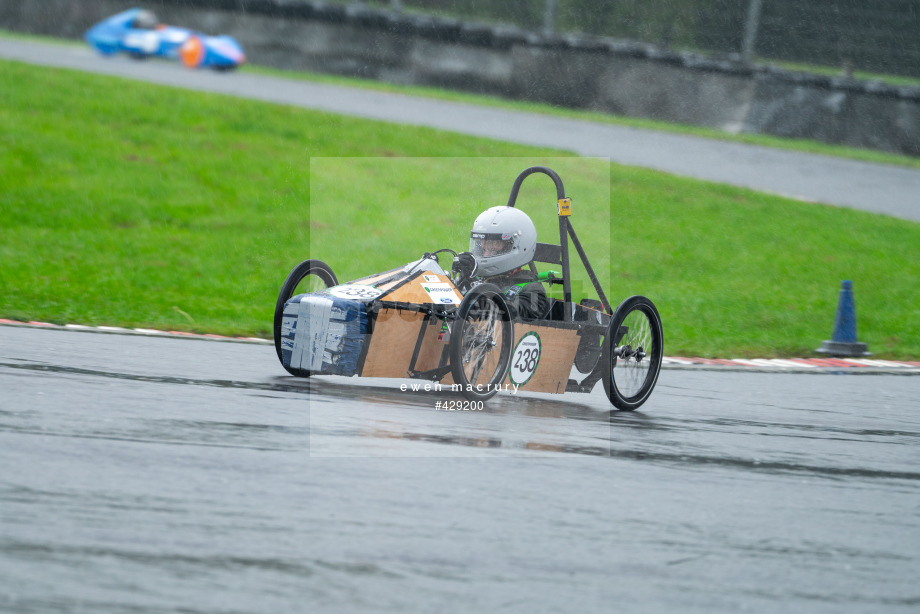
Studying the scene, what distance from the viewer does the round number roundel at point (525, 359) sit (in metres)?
7.29

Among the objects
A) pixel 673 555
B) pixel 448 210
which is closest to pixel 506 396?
pixel 448 210

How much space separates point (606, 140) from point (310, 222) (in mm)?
8206

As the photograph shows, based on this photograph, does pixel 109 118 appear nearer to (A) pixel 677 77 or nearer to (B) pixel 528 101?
(B) pixel 528 101

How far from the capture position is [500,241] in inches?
298

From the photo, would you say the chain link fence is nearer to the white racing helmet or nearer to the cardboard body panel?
the white racing helmet

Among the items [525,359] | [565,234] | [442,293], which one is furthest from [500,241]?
[525,359]

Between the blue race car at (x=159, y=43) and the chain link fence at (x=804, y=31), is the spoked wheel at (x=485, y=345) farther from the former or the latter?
the blue race car at (x=159, y=43)

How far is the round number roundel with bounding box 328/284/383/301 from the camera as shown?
698 cm

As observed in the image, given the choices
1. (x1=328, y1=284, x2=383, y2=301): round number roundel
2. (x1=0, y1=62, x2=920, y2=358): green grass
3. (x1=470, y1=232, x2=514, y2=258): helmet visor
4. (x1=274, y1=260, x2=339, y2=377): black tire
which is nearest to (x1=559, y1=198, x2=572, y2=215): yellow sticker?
(x1=0, y1=62, x2=920, y2=358): green grass

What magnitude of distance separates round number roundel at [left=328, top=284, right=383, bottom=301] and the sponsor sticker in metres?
0.30

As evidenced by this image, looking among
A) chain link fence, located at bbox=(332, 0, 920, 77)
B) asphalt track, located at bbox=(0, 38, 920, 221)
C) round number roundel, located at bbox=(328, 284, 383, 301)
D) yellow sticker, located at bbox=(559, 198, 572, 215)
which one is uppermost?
chain link fence, located at bbox=(332, 0, 920, 77)

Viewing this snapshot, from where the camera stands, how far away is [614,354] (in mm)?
7613

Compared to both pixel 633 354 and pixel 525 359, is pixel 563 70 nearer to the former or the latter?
pixel 633 354

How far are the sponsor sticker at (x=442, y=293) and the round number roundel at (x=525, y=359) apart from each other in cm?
45
